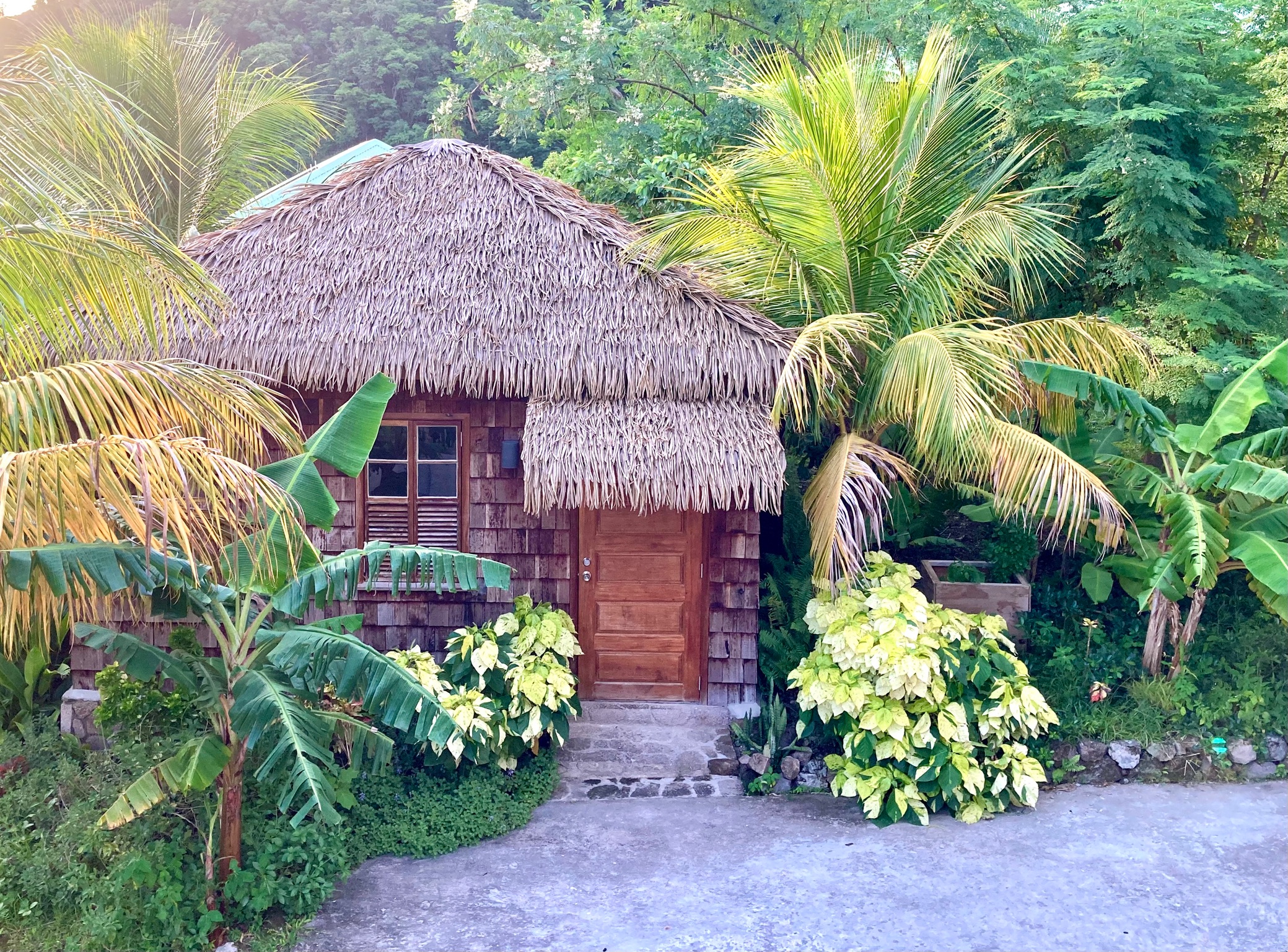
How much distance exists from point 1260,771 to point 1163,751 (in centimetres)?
79

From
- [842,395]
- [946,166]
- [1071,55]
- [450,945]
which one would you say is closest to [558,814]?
[450,945]

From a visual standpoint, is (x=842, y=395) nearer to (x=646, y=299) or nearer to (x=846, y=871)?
(x=646, y=299)

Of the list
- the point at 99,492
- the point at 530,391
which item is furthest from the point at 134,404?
the point at 530,391

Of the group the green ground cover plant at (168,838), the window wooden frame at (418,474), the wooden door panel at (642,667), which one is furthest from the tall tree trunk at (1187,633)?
the window wooden frame at (418,474)

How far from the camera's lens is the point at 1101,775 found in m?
7.16

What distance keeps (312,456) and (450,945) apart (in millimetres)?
2791

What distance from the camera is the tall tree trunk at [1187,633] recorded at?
7391mm

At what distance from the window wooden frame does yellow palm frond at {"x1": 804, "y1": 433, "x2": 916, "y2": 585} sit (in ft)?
8.87

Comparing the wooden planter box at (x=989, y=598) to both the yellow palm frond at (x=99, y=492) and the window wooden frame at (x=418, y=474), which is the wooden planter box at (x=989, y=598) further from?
the yellow palm frond at (x=99, y=492)

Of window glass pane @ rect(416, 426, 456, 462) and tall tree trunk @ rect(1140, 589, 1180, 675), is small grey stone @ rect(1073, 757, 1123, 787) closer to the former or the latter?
tall tree trunk @ rect(1140, 589, 1180, 675)

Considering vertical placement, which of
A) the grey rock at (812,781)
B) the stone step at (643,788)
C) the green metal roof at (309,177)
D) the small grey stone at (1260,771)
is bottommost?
the stone step at (643,788)

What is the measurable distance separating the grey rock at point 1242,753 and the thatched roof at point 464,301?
4.42m

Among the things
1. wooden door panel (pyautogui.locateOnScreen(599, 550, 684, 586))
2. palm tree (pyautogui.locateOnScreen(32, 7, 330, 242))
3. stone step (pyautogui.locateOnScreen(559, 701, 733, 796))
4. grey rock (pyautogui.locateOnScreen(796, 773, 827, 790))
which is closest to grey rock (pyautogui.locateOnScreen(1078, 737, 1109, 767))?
grey rock (pyautogui.locateOnScreen(796, 773, 827, 790))

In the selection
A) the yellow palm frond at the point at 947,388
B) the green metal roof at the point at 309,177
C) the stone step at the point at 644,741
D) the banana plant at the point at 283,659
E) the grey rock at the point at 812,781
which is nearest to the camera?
the banana plant at the point at 283,659
